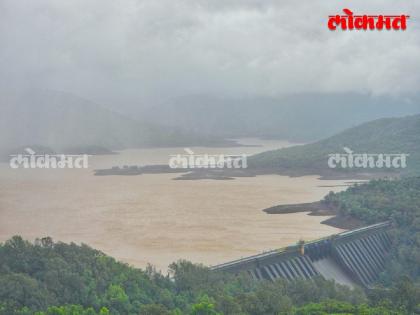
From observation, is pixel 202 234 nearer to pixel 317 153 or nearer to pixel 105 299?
pixel 105 299

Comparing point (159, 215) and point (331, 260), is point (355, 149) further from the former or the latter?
point (331, 260)

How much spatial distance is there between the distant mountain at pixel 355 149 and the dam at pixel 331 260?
121ft

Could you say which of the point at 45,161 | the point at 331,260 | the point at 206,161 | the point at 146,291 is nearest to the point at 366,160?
the point at 206,161

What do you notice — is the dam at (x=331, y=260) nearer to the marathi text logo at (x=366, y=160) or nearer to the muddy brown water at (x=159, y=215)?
the muddy brown water at (x=159, y=215)

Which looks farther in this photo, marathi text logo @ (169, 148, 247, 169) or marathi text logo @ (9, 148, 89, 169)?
marathi text logo @ (169, 148, 247, 169)

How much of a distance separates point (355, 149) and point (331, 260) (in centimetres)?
6464

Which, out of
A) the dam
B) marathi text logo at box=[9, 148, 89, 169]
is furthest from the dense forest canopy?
marathi text logo at box=[9, 148, 89, 169]

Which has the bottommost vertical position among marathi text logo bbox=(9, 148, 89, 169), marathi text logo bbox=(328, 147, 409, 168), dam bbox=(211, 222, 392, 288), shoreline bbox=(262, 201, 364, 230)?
dam bbox=(211, 222, 392, 288)

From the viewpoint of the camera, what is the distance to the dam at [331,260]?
3412 centimetres

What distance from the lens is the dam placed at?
1344 inches

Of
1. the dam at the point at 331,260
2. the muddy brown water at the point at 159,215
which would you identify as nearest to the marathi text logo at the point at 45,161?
the muddy brown water at the point at 159,215

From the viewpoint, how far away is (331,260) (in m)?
39.6

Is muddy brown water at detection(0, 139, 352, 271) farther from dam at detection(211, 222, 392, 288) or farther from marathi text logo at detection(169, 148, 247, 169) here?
marathi text logo at detection(169, 148, 247, 169)

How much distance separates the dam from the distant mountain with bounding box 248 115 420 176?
36.9 metres
